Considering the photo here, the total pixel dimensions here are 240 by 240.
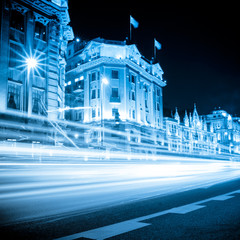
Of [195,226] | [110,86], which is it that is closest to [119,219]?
[195,226]

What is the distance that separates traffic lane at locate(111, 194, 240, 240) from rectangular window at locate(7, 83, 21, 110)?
23522 millimetres

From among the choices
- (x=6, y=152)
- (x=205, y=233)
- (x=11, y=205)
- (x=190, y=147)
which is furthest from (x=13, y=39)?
(x=190, y=147)

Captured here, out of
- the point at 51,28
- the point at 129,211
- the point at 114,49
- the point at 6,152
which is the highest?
the point at 114,49

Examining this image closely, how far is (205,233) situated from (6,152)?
14.7m

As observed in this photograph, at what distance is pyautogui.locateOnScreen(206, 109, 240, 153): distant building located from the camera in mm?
109688

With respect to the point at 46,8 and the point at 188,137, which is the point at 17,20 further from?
the point at 188,137

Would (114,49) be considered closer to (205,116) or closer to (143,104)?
(143,104)

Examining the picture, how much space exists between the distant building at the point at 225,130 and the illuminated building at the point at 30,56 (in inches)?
3447

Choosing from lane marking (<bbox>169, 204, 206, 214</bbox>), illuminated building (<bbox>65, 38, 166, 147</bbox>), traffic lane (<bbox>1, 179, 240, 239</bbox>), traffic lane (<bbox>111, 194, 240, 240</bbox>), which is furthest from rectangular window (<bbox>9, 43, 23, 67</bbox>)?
traffic lane (<bbox>111, 194, 240, 240</bbox>)

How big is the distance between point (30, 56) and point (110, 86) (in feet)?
75.7

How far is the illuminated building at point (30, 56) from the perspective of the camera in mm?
26344

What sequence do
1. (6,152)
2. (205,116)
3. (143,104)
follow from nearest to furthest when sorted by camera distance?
(6,152) → (143,104) → (205,116)

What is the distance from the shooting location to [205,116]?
119m

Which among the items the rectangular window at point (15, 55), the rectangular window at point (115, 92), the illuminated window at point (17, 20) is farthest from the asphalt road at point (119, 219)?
the rectangular window at point (115, 92)
